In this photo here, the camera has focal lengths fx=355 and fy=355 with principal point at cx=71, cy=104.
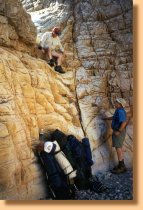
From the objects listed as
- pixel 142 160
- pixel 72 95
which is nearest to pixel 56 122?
pixel 72 95

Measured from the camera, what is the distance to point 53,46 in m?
5.79

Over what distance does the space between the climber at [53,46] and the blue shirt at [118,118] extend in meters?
1.16

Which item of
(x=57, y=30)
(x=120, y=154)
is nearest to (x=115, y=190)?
(x=120, y=154)

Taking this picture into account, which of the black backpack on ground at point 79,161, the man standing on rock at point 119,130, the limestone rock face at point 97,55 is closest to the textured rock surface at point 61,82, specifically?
the limestone rock face at point 97,55

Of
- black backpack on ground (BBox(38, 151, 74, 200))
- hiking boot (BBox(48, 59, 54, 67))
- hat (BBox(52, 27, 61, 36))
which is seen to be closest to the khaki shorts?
black backpack on ground (BBox(38, 151, 74, 200))

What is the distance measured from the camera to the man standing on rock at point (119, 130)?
17.4ft

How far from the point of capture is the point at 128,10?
17.9 ft

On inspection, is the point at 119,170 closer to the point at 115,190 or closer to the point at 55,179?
the point at 115,190

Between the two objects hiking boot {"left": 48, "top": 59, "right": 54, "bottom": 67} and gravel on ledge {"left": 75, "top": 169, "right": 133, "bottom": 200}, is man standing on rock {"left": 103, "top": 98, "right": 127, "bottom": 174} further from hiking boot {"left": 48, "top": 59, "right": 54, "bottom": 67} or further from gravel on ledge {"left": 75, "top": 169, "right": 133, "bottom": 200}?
hiking boot {"left": 48, "top": 59, "right": 54, "bottom": 67}

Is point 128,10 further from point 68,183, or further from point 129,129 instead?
point 68,183

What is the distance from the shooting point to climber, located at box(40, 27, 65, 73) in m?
5.76

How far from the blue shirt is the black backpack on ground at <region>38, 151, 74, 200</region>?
3.67ft

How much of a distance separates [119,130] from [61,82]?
123 centimetres

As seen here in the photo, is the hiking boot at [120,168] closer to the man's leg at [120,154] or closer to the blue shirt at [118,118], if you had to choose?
the man's leg at [120,154]
